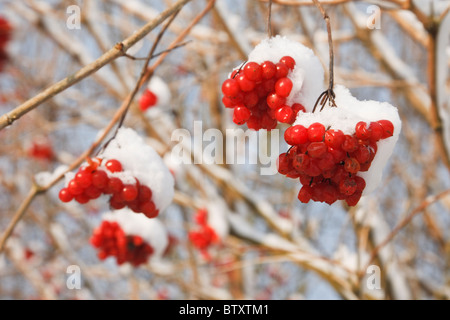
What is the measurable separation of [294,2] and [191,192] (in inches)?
129

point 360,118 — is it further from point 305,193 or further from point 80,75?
point 80,75

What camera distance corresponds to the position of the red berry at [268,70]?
100 centimetres

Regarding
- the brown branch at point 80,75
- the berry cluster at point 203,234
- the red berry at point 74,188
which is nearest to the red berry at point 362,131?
the brown branch at point 80,75

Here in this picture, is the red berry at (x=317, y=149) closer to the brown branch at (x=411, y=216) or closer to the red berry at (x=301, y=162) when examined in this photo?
the red berry at (x=301, y=162)

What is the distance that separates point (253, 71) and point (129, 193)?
49 centimetres

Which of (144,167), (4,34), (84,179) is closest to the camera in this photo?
(84,179)

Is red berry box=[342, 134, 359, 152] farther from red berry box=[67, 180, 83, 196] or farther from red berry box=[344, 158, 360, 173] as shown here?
red berry box=[67, 180, 83, 196]

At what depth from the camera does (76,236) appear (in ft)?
19.9

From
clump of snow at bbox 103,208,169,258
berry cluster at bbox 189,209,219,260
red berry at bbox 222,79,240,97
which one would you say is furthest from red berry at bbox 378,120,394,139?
berry cluster at bbox 189,209,219,260

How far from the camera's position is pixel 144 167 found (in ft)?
4.26

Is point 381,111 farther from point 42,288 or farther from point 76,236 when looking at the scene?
point 76,236

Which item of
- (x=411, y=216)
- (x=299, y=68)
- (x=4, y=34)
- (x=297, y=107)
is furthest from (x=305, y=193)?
(x=4, y=34)
